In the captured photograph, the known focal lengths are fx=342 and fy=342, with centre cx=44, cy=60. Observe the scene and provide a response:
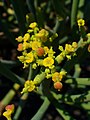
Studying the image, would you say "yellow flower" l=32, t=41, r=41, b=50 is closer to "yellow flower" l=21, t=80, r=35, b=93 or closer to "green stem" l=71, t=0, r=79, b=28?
"yellow flower" l=21, t=80, r=35, b=93

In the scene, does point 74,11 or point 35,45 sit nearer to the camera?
point 35,45

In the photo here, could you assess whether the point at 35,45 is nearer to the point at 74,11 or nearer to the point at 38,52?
the point at 38,52

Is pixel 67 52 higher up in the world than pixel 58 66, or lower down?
lower down

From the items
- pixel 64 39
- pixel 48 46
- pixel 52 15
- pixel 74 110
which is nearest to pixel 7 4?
pixel 52 15

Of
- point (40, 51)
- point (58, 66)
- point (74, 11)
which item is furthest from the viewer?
point (58, 66)

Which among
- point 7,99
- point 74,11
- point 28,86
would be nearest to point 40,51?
point 28,86

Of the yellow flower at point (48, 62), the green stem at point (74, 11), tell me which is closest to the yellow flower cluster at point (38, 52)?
the yellow flower at point (48, 62)

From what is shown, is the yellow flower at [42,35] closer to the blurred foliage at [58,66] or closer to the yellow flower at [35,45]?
the yellow flower at [35,45]

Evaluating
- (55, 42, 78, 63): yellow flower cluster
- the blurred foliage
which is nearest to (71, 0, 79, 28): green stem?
the blurred foliage

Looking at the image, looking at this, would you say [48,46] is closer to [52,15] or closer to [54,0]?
[54,0]
